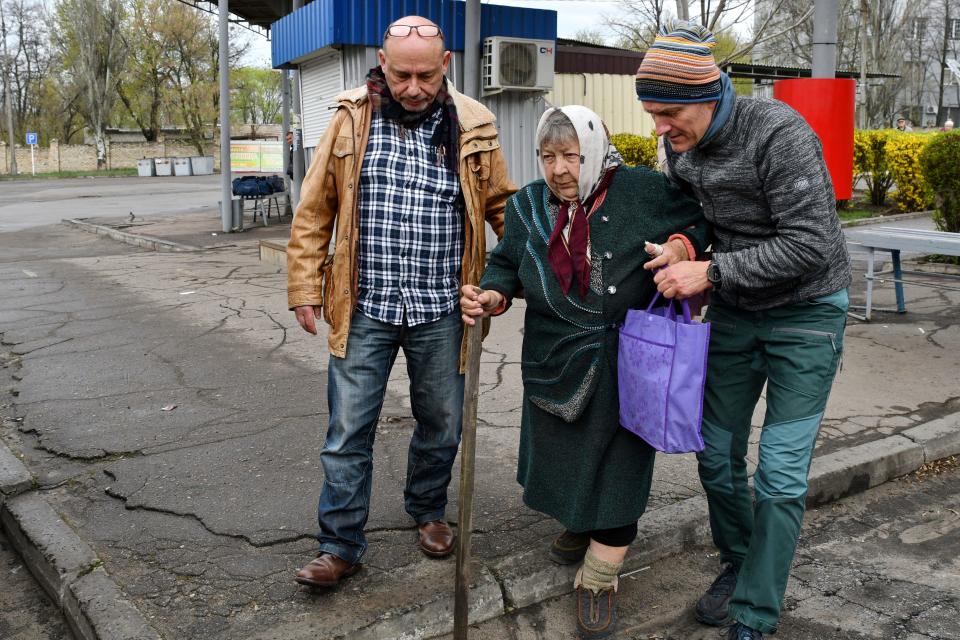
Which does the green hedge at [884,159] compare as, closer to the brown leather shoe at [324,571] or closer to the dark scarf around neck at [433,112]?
the dark scarf around neck at [433,112]

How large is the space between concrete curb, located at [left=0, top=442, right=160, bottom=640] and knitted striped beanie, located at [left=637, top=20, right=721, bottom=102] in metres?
2.32

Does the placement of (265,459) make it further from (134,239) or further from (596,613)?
(134,239)

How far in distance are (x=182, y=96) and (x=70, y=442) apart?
53.2 metres

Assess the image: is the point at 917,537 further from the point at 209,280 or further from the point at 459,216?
the point at 209,280

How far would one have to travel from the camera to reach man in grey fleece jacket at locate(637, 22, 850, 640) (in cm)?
271

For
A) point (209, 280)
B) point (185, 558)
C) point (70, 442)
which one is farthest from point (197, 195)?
point (185, 558)

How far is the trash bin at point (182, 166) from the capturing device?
1811 inches

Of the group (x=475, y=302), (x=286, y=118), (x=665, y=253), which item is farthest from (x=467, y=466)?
(x=286, y=118)

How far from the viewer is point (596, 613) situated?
3145mm

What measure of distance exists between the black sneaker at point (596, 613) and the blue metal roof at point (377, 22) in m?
7.27

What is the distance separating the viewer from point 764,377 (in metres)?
3.09

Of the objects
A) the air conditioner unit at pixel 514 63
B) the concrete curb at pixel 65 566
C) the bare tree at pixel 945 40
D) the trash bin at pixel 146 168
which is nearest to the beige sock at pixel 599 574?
the concrete curb at pixel 65 566

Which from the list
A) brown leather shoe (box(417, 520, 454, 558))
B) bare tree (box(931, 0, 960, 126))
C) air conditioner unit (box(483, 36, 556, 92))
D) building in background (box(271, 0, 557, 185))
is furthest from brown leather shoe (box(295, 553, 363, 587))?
bare tree (box(931, 0, 960, 126))

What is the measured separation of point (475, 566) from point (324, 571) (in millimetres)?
577
